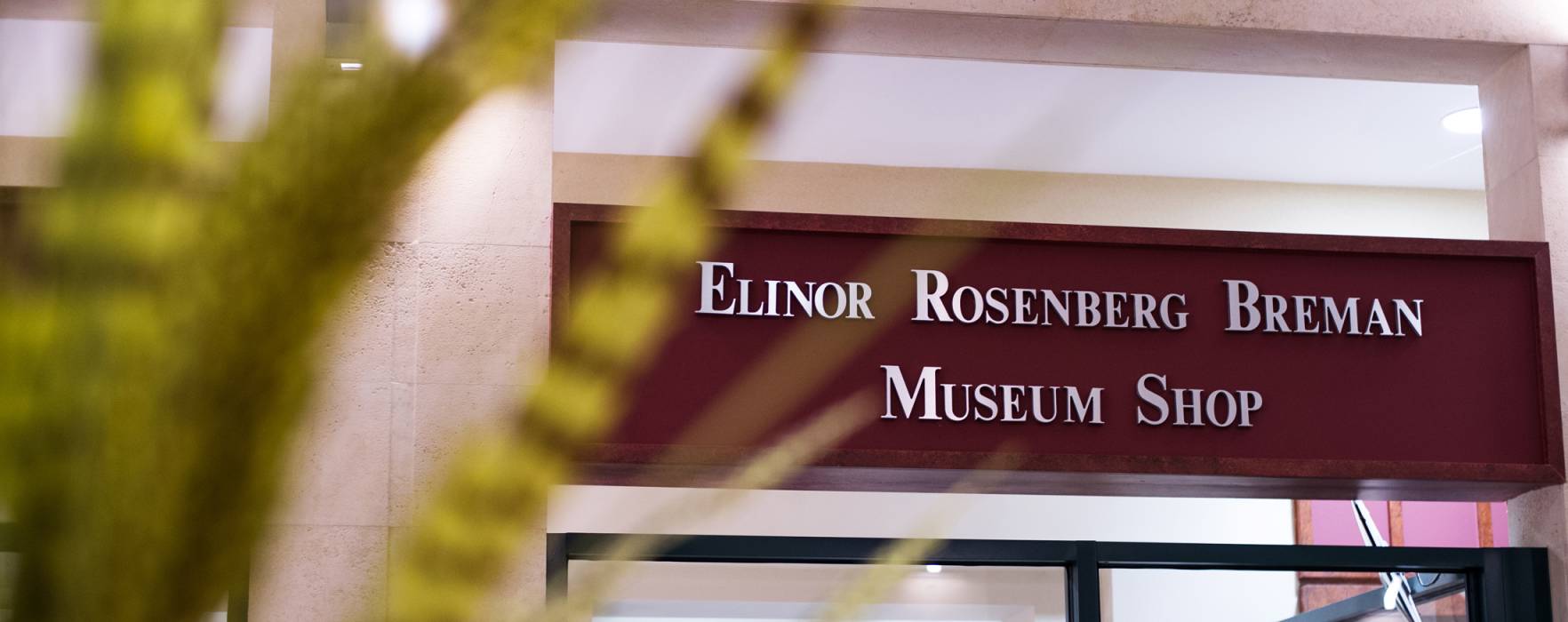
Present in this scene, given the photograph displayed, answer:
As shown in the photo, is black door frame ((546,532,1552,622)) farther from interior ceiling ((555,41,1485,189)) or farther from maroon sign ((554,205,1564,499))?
interior ceiling ((555,41,1485,189))

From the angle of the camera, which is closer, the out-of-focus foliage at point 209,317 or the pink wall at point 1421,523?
the out-of-focus foliage at point 209,317

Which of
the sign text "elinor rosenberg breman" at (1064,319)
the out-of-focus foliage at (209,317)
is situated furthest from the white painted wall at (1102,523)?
the out-of-focus foliage at (209,317)

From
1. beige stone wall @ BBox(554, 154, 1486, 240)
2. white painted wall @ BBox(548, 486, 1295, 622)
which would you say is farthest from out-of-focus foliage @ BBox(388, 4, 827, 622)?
beige stone wall @ BBox(554, 154, 1486, 240)

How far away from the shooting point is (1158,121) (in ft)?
21.6

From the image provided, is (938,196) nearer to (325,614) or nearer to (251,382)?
(325,614)

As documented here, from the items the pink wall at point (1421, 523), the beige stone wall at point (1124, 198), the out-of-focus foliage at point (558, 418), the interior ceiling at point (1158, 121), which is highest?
the interior ceiling at point (1158, 121)

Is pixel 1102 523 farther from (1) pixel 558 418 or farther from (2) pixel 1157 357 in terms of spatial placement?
(1) pixel 558 418

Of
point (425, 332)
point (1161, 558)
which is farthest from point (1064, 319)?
point (425, 332)

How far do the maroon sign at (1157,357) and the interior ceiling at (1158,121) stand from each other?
1.15m

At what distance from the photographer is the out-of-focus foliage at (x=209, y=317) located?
0.48 feet

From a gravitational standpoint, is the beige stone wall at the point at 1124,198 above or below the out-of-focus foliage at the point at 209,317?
above

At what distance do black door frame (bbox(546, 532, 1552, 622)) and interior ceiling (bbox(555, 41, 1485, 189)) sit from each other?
1.64 meters

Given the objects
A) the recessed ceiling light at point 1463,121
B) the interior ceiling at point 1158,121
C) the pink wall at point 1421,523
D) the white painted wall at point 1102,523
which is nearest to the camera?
the white painted wall at point 1102,523

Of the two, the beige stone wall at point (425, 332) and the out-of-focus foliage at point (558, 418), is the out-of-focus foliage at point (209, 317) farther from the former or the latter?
the beige stone wall at point (425, 332)
